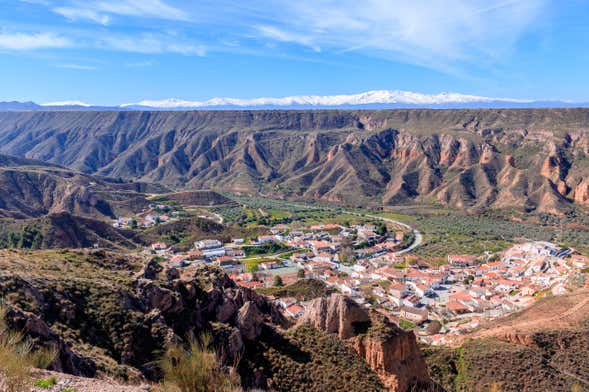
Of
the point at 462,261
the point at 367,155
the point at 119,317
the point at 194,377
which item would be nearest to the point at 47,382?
the point at 194,377

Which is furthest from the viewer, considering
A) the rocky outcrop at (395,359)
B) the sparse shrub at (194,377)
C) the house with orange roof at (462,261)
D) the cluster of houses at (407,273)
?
the house with orange roof at (462,261)

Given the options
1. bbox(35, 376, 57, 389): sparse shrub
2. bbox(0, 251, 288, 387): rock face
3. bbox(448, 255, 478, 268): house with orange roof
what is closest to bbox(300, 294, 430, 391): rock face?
bbox(0, 251, 288, 387): rock face

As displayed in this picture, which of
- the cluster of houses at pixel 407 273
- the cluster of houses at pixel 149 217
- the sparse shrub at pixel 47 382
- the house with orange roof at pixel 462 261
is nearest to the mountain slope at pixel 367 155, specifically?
the cluster of houses at pixel 149 217

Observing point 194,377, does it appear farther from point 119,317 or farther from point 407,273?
point 407,273

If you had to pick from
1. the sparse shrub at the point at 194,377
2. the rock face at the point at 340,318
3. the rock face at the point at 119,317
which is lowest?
the rock face at the point at 340,318

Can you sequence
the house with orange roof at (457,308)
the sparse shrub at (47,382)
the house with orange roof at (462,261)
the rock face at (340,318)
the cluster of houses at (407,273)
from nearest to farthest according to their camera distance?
the sparse shrub at (47,382), the rock face at (340,318), the cluster of houses at (407,273), the house with orange roof at (457,308), the house with orange roof at (462,261)

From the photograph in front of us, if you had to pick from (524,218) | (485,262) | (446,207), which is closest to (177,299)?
(485,262)

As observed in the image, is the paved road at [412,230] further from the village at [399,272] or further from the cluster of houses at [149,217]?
the cluster of houses at [149,217]

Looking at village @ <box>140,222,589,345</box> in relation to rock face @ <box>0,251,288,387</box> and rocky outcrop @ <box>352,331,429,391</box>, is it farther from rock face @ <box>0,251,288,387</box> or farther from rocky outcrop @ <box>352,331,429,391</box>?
rock face @ <box>0,251,288,387</box>
